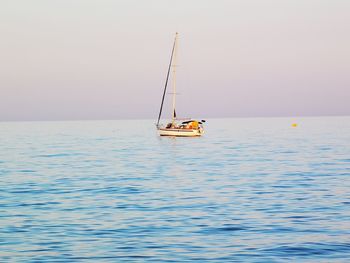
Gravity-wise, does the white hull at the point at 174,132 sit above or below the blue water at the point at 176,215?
above

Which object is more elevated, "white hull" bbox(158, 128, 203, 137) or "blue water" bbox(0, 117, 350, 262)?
"white hull" bbox(158, 128, 203, 137)

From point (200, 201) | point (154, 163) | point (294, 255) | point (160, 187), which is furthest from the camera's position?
point (154, 163)

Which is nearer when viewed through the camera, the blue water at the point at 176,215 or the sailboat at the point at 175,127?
the blue water at the point at 176,215

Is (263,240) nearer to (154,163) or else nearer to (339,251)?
(339,251)

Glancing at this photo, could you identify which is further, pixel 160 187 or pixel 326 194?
pixel 160 187

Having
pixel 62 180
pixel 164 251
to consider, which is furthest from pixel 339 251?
pixel 62 180

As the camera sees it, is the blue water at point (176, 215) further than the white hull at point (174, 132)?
No

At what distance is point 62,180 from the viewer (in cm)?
4269

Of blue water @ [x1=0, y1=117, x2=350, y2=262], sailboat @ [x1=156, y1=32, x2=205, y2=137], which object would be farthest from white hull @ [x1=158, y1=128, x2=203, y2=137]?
blue water @ [x1=0, y1=117, x2=350, y2=262]

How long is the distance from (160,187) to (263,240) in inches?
700

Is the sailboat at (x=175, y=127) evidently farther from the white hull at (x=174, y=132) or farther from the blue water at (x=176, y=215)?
the blue water at (x=176, y=215)

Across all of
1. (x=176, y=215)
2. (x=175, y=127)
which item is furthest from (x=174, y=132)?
(x=176, y=215)

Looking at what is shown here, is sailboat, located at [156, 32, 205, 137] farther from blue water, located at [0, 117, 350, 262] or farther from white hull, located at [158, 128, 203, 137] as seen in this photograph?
blue water, located at [0, 117, 350, 262]

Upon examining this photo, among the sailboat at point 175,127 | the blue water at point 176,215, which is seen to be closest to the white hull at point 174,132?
the sailboat at point 175,127
